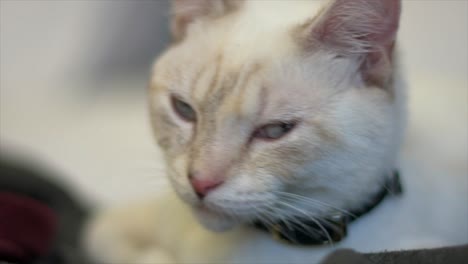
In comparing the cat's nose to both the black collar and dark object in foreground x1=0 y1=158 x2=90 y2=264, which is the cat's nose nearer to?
the black collar

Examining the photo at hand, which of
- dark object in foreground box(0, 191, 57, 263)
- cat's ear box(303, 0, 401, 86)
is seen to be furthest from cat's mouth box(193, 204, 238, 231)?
dark object in foreground box(0, 191, 57, 263)

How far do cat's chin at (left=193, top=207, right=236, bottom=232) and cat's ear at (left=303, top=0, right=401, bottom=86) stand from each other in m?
0.23

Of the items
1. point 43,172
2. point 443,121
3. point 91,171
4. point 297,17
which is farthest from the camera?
point 91,171

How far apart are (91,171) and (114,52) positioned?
11.4 inches

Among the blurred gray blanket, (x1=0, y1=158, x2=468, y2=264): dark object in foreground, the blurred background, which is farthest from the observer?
the blurred background

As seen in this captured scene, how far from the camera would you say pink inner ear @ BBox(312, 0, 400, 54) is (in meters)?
0.71

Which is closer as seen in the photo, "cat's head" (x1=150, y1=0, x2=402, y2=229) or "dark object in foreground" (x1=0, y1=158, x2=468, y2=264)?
"cat's head" (x1=150, y1=0, x2=402, y2=229)

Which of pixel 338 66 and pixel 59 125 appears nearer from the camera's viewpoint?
pixel 338 66

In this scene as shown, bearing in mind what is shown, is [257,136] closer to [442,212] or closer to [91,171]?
[442,212]

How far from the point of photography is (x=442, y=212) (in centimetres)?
86

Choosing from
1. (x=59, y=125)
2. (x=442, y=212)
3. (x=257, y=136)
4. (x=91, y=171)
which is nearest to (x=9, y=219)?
(x=91, y=171)

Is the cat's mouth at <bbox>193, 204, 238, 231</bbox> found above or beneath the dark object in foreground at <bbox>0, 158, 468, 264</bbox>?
beneath

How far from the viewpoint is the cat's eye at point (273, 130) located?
73cm

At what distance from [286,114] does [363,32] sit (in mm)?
135
